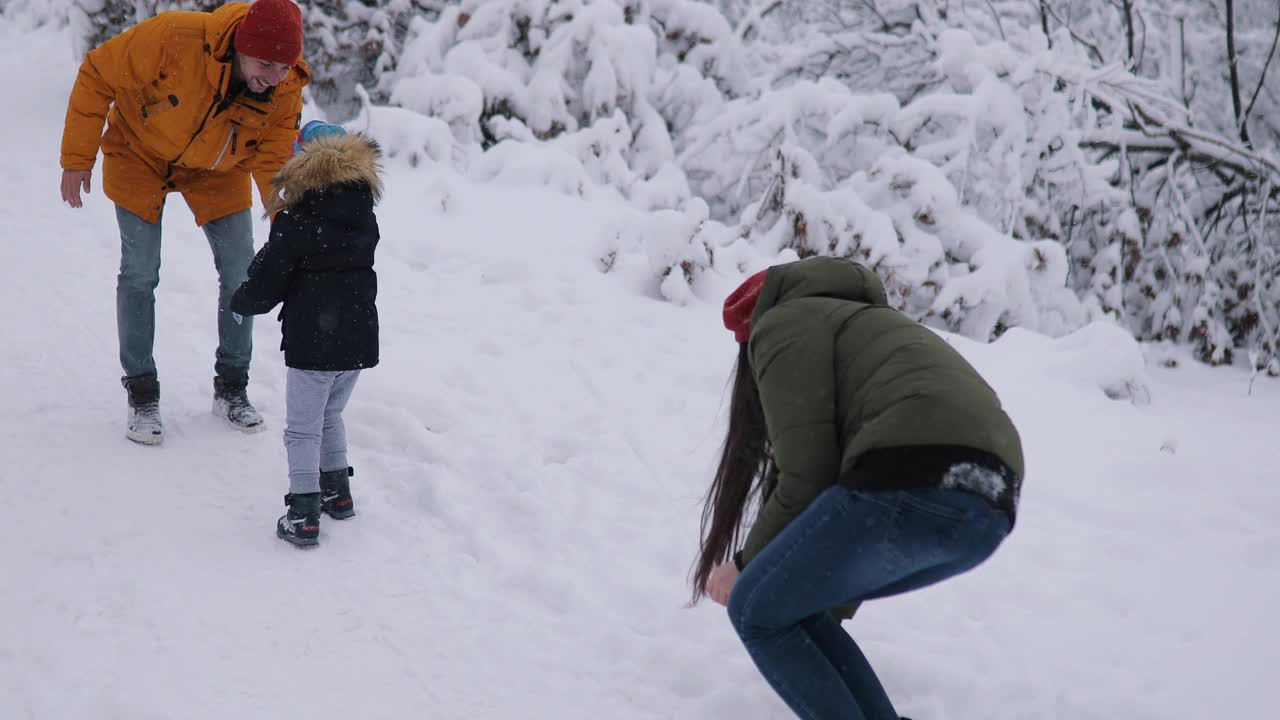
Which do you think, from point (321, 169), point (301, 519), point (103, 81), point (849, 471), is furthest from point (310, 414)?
point (849, 471)

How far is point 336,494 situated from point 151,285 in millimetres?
1218

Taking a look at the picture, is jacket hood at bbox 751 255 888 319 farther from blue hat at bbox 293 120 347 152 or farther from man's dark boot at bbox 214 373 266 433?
man's dark boot at bbox 214 373 266 433

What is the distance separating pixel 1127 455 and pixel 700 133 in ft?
17.7

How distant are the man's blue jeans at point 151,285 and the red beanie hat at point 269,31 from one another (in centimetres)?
79

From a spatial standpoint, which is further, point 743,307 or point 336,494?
point 336,494

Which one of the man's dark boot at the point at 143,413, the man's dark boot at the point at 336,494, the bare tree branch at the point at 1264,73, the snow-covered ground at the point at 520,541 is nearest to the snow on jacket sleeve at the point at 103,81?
the man's dark boot at the point at 143,413

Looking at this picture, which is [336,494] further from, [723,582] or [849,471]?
[849,471]

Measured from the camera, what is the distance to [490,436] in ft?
13.3

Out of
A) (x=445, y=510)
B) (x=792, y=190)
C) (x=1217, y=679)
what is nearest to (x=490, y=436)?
(x=445, y=510)

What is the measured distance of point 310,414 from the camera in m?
3.04

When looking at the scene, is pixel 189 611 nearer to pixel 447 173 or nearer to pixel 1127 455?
pixel 1127 455

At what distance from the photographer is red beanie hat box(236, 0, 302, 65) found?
3.06 m

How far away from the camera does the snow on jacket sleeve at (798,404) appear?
1.81 m

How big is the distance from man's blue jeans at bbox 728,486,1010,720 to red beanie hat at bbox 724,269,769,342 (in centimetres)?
52
